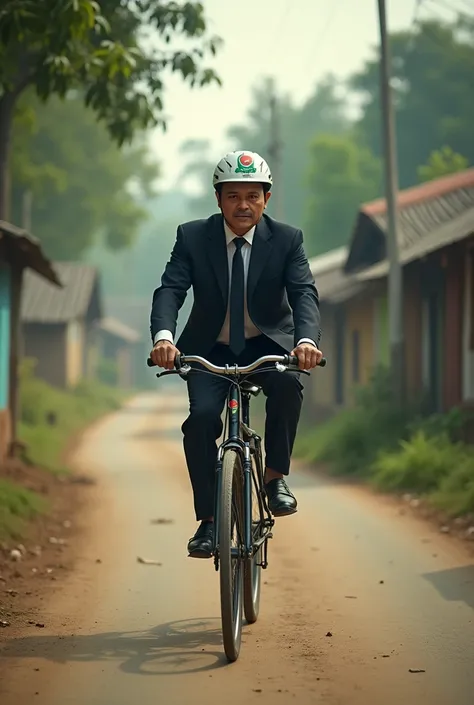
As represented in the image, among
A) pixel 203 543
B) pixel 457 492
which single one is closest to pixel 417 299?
pixel 457 492

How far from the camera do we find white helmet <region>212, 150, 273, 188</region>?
234 inches

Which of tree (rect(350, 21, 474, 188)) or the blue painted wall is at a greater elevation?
tree (rect(350, 21, 474, 188))

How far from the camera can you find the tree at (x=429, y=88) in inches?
2111

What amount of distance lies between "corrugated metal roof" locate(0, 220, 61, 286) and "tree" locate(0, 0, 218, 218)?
0.54 m

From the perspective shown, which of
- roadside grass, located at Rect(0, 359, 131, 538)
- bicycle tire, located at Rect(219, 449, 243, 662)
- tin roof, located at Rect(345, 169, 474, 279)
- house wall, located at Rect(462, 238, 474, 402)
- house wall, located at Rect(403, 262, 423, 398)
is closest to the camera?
bicycle tire, located at Rect(219, 449, 243, 662)

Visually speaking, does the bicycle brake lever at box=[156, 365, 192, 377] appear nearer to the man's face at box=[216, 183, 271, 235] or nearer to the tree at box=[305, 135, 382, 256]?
the man's face at box=[216, 183, 271, 235]

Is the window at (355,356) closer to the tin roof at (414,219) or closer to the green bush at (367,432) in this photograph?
the tin roof at (414,219)

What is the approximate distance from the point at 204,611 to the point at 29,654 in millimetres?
1369

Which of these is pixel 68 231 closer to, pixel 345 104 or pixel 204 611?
pixel 204 611

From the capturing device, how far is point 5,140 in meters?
15.5

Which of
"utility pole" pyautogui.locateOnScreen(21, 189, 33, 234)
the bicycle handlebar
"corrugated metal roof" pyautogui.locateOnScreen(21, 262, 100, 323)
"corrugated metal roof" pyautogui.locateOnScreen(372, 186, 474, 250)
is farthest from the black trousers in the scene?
"corrugated metal roof" pyautogui.locateOnScreen(21, 262, 100, 323)

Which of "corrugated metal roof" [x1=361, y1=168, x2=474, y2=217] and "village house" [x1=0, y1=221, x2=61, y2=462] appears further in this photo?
"corrugated metal roof" [x1=361, y1=168, x2=474, y2=217]

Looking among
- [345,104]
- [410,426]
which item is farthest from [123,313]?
[410,426]

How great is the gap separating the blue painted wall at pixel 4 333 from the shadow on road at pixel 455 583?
9.12 m
